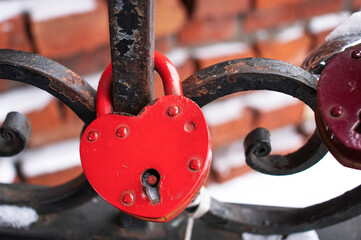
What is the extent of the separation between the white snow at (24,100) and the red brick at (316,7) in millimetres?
680

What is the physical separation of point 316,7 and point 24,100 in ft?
2.58

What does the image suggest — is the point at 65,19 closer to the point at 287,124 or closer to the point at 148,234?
the point at 148,234

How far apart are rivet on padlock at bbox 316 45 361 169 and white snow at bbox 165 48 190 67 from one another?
74cm

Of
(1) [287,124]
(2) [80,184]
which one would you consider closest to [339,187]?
(1) [287,124]

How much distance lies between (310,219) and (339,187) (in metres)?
0.68

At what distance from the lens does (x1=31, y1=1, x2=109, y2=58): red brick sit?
0.87 metres

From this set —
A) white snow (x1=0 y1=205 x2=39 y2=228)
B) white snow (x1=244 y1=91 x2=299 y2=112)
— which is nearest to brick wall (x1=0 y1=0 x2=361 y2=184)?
white snow (x1=244 y1=91 x2=299 y2=112)

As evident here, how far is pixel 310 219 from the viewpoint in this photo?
1.42 ft

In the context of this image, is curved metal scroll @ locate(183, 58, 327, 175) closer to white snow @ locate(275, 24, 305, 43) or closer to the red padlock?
the red padlock

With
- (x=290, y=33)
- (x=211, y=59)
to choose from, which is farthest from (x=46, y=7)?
→ (x=290, y=33)

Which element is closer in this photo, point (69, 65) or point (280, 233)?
point (280, 233)

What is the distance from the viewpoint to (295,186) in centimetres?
115

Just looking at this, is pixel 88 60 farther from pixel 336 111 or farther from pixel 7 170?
pixel 336 111

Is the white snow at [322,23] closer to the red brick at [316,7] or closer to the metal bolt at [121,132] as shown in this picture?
the red brick at [316,7]
